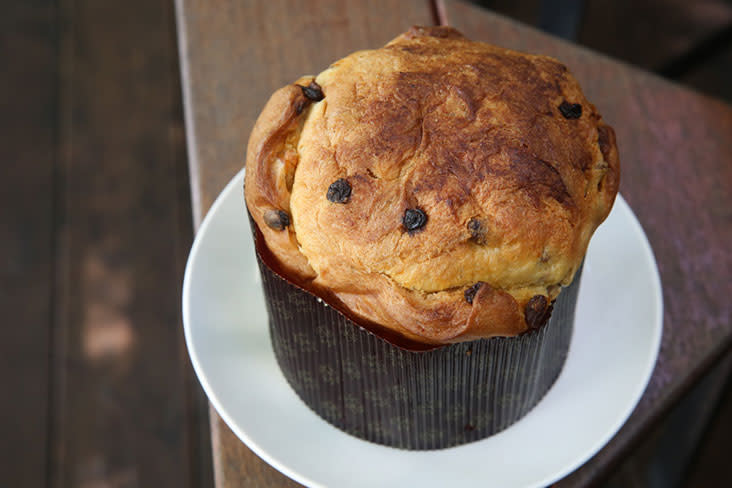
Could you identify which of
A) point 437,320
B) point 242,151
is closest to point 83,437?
point 242,151

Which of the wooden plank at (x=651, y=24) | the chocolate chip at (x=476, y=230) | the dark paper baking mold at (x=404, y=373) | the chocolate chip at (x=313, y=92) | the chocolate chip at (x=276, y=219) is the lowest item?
the wooden plank at (x=651, y=24)

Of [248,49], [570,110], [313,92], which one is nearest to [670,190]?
[570,110]

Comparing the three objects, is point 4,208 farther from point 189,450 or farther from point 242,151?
point 242,151

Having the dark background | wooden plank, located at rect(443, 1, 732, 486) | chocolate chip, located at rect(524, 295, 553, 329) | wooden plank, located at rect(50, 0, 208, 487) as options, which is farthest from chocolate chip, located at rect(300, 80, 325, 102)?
wooden plank, located at rect(50, 0, 208, 487)

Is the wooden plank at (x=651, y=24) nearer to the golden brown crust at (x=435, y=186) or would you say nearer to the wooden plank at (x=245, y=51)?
the wooden plank at (x=245, y=51)

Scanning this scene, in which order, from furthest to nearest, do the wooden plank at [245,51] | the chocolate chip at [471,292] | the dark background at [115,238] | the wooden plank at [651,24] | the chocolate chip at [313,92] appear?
the wooden plank at [651,24], the dark background at [115,238], the wooden plank at [245,51], the chocolate chip at [313,92], the chocolate chip at [471,292]

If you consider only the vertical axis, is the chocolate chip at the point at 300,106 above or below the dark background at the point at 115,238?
above

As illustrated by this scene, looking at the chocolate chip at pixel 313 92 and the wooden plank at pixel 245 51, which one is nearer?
the chocolate chip at pixel 313 92

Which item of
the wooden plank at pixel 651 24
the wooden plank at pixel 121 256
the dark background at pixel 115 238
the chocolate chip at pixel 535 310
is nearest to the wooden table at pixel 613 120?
the chocolate chip at pixel 535 310

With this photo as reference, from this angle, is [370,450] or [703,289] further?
[703,289]
